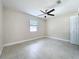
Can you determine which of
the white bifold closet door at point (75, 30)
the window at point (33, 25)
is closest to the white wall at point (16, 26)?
the window at point (33, 25)

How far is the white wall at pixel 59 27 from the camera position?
5027 millimetres

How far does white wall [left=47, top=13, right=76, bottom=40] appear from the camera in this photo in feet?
16.5

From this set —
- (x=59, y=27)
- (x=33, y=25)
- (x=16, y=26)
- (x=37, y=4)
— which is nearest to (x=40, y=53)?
(x=37, y=4)

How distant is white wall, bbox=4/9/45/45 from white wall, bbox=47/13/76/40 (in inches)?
93.8

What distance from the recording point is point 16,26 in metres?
4.23

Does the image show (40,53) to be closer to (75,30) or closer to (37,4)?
(37,4)

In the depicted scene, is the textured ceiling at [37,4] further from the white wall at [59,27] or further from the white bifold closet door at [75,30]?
the white wall at [59,27]

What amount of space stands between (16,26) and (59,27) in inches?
156

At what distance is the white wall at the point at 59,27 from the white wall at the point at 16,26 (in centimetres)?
238

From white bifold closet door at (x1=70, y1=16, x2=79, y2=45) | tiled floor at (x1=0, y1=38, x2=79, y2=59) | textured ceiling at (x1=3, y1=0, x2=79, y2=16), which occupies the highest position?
textured ceiling at (x1=3, y1=0, x2=79, y2=16)

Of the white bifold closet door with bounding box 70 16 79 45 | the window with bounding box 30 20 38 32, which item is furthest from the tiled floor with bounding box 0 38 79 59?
the window with bounding box 30 20 38 32

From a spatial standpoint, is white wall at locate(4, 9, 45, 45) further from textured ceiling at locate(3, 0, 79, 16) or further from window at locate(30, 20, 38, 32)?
textured ceiling at locate(3, 0, 79, 16)

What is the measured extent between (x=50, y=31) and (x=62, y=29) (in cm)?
152

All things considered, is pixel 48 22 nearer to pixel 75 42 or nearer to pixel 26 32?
pixel 26 32
